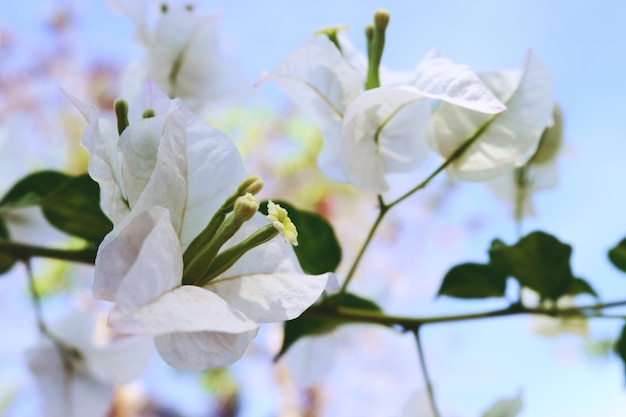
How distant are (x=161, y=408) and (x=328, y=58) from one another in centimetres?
361

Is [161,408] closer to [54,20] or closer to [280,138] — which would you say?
[280,138]

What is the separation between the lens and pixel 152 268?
18 cm

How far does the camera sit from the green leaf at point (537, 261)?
350 mm

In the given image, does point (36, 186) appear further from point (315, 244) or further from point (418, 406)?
point (418, 406)

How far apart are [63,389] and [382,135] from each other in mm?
294

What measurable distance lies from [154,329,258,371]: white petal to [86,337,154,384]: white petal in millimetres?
279

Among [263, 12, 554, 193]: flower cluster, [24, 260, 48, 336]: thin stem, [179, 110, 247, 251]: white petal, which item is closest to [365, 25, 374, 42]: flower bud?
[263, 12, 554, 193]: flower cluster

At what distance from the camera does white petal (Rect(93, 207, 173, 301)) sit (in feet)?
0.64

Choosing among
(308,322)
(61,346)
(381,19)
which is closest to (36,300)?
(61,346)

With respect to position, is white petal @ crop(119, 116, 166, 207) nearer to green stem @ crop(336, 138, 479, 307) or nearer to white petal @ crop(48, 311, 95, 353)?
green stem @ crop(336, 138, 479, 307)

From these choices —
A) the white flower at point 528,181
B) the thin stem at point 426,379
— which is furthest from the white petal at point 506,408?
the white flower at point 528,181

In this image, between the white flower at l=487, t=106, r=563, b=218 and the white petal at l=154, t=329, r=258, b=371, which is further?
the white flower at l=487, t=106, r=563, b=218

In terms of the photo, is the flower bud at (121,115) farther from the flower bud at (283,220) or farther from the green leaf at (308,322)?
the green leaf at (308,322)

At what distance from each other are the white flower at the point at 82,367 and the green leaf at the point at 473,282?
22 cm
